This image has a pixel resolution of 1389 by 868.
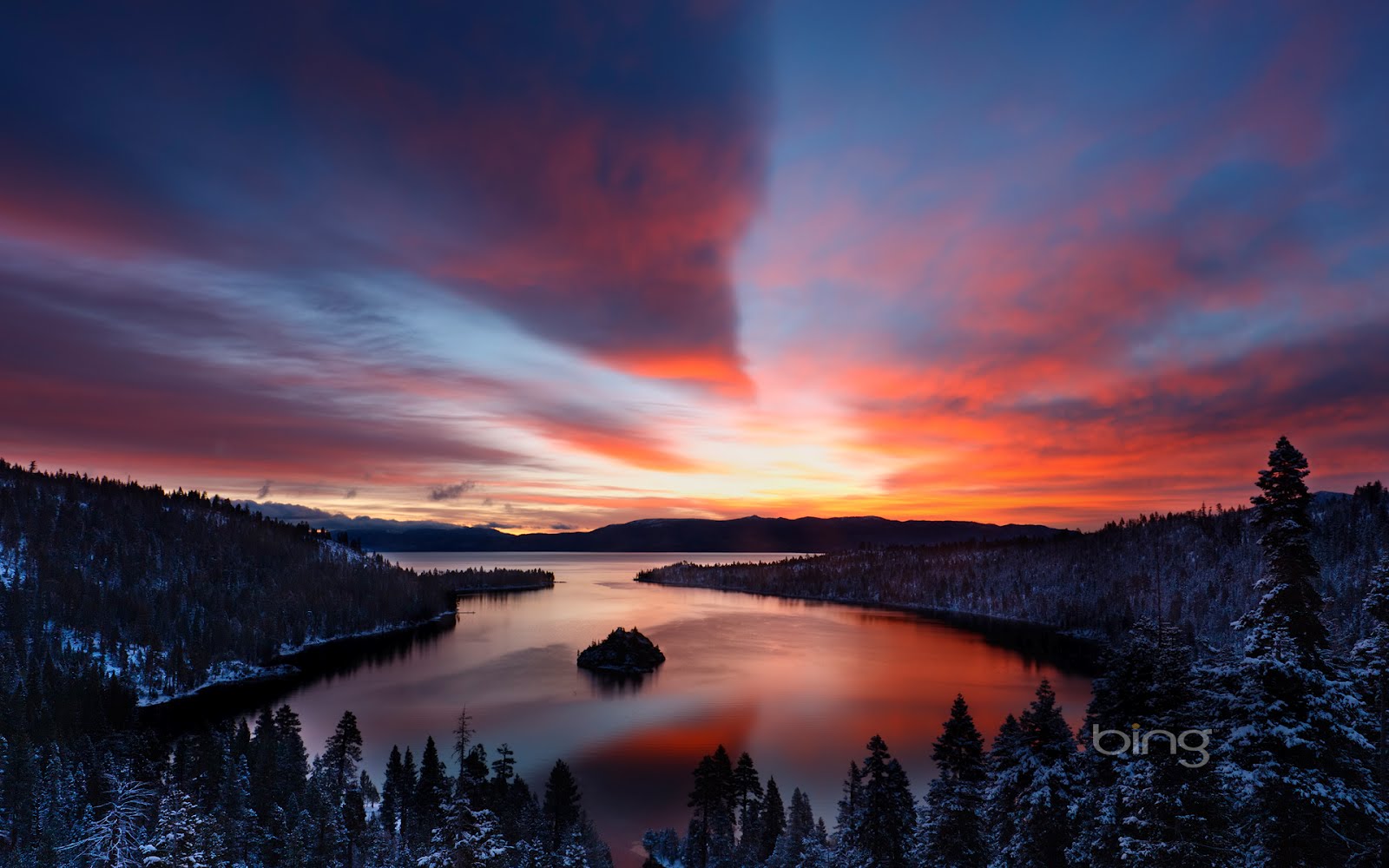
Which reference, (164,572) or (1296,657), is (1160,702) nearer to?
(1296,657)

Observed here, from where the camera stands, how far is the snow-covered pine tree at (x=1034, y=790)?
→ 97.1 feet

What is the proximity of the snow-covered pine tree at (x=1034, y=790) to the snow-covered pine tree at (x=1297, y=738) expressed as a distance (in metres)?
8.83

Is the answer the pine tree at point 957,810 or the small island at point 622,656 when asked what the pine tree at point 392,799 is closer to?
the pine tree at point 957,810

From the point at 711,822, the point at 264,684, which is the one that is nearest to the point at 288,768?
the point at 711,822

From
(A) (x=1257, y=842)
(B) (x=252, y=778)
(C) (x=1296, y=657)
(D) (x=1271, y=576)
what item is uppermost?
(D) (x=1271, y=576)

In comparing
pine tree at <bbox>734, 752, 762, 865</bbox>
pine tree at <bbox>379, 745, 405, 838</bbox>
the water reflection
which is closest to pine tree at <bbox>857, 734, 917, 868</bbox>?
pine tree at <bbox>734, 752, 762, 865</bbox>

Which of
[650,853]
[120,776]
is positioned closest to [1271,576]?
[650,853]

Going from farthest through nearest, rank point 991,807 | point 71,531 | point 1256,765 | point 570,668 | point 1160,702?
point 71,531 < point 570,668 < point 991,807 < point 1160,702 < point 1256,765

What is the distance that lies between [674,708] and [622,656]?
41.3 meters

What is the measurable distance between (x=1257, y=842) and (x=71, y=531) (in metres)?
264

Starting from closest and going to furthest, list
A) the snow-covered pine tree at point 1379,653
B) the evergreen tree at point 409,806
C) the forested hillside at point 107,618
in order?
the snow-covered pine tree at point 1379,653 → the evergreen tree at point 409,806 → the forested hillside at point 107,618

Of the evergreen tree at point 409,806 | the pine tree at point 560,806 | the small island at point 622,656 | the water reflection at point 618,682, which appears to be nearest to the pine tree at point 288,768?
the evergreen tree at point 409,806

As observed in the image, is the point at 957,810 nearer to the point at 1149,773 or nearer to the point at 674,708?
the point at 1149,773

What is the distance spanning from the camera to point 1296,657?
2028 cm
